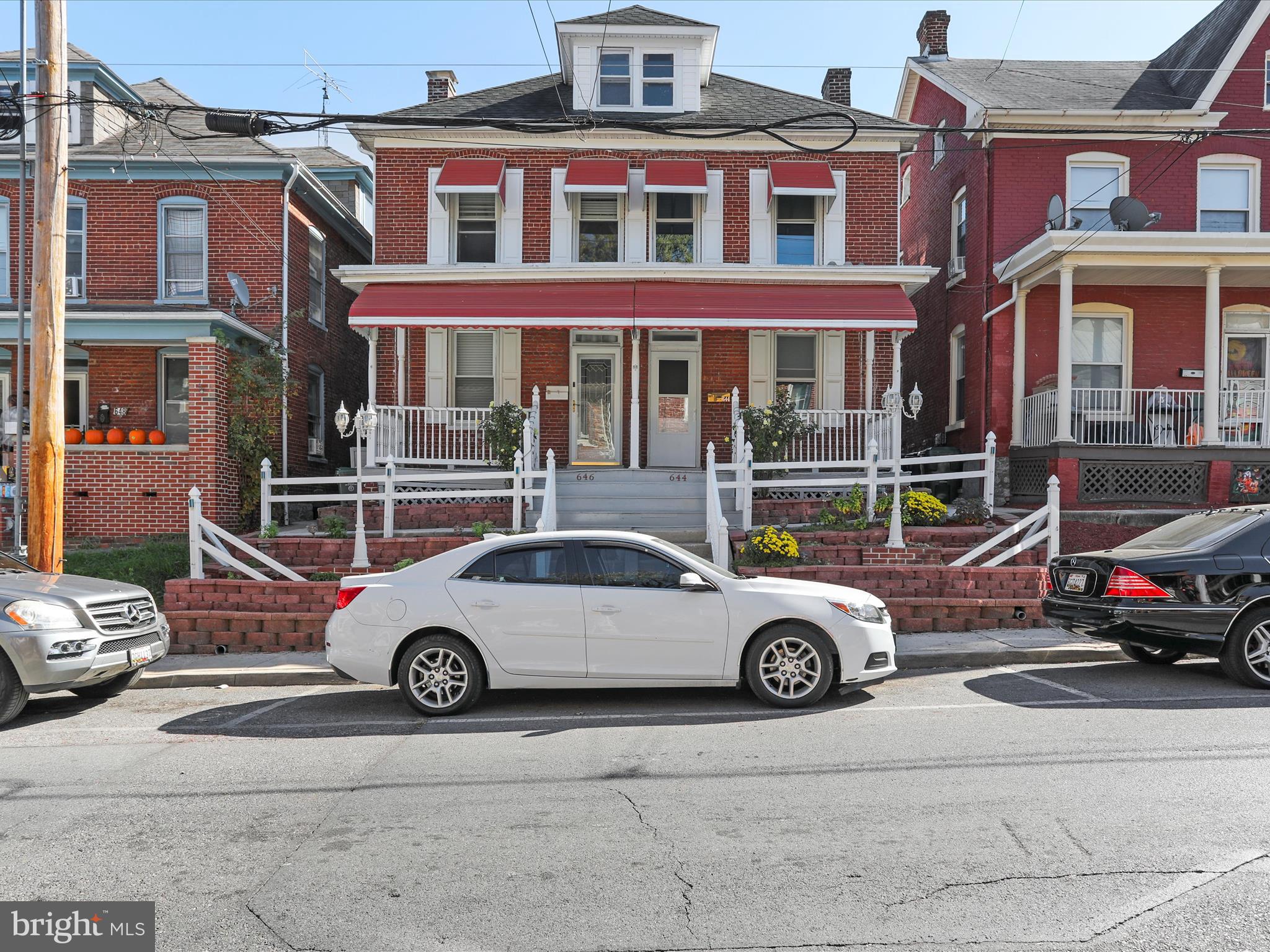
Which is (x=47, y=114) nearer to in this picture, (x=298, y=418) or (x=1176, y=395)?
(x=298, y=418)

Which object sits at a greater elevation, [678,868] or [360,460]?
[360,460]

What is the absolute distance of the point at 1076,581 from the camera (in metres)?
9.04

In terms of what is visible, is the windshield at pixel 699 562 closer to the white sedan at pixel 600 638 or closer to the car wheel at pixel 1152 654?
the white sedan at pixel 600 638

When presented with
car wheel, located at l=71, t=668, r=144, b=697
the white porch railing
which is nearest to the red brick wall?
the white porch railing

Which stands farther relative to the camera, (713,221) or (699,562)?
(713,221)

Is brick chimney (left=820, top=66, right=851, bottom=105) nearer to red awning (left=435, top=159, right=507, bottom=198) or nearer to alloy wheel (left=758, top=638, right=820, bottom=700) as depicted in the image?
red awning (left=435, top=159, right=507, bottom=198)

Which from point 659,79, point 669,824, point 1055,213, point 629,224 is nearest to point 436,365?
point 629,224

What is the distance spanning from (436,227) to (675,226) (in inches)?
168

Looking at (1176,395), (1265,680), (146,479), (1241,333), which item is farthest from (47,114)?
(1241,333)

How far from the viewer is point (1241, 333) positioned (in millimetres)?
17875

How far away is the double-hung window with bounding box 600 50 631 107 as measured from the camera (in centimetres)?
1812

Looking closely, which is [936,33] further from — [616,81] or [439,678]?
[439,678]

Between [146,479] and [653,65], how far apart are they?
11.3m

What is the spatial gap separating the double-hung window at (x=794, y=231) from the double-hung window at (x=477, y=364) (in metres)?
5.48
